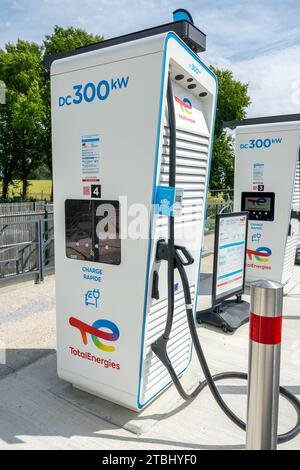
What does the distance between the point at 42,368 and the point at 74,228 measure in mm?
1343

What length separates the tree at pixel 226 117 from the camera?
1995 cm

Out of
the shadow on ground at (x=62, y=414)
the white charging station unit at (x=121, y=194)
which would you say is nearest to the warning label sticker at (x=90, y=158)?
the white charging station unit at (x=121, y=194)

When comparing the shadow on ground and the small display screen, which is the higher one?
the small display screen

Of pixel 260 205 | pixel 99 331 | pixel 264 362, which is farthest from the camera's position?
pixel 260 205

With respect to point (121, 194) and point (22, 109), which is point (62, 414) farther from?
point (22, 109)

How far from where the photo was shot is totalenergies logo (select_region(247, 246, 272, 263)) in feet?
17.9

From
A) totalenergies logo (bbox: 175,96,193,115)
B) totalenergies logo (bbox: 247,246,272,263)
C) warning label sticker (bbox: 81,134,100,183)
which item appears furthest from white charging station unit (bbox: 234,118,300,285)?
warning label sticker (bbox: 81,134,100,183)

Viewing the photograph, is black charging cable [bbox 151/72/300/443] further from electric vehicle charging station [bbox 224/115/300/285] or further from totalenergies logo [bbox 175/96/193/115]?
electric vehicle charging station [bbox 224/115/300/285]

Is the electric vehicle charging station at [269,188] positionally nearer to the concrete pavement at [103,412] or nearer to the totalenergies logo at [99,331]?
the concrete pavement at [103,412]

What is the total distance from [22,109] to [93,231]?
19534 mm

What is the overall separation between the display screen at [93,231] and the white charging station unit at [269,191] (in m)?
3.53

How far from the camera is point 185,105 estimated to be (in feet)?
8.23

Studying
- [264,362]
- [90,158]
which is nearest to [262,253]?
[90,158]
